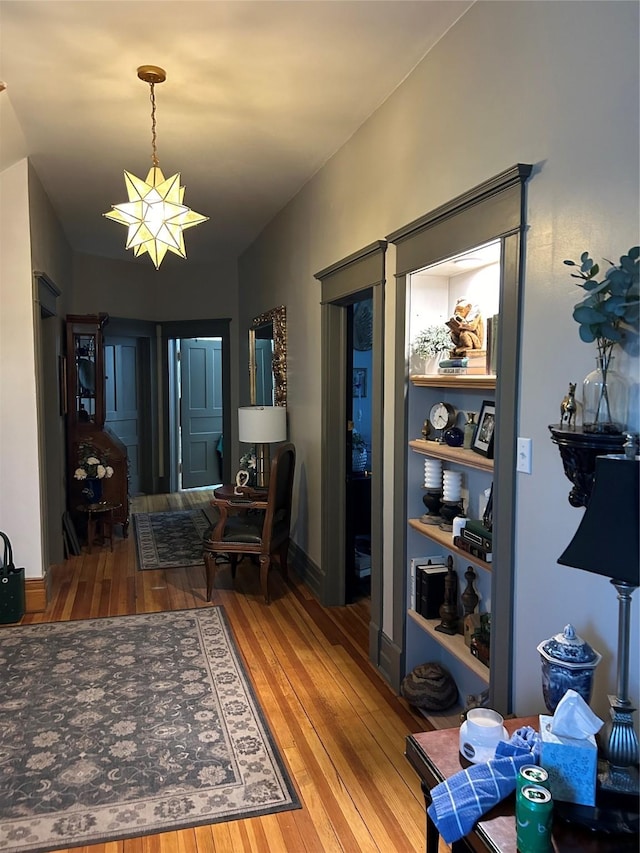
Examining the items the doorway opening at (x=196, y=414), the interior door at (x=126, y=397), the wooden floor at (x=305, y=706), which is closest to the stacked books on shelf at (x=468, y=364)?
the wooden floor at (x=305, y=706)

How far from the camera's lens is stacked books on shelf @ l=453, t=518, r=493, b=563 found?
Answer: 8.10 feet

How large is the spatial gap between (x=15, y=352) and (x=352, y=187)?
7.86ft

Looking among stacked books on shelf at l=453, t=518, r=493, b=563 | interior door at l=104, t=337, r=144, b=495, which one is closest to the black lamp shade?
stacked books on shelf at l=453, t=518, r=493, b=563

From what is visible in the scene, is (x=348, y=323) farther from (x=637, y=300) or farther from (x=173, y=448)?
(x=173, y=448)

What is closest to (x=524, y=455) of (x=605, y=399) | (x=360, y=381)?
(x=605, y=399)

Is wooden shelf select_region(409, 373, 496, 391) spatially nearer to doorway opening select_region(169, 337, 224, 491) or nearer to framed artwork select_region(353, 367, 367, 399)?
framed artwork select_region(353, 367, 367, 399)

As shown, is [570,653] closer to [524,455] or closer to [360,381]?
[524,455]

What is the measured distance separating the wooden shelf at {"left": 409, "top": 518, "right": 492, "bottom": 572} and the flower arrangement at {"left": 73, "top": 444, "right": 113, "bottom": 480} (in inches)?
143

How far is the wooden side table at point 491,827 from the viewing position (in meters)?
1.25

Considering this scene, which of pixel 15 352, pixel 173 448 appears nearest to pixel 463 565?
pixel 15 352

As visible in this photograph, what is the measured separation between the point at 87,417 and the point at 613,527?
5557 mm

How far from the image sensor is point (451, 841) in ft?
4.49

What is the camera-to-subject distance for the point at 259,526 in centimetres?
456

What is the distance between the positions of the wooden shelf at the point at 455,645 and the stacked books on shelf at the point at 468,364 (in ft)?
3.80
